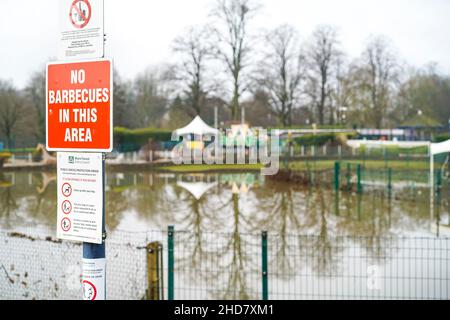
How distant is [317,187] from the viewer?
1780 cm

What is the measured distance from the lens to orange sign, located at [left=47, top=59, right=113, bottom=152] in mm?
2965

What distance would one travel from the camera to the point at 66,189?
123 inches

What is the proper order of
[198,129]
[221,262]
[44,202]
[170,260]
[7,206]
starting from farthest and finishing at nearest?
1. [198,129]
2. [44,202]
3. [7,206]
4. [221,262]
5. [170,260]

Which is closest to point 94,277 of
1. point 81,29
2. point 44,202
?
point 81,29

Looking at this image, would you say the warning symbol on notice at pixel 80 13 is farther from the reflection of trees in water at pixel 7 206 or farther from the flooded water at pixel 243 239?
the reflection of trees in water at pixel 7 206

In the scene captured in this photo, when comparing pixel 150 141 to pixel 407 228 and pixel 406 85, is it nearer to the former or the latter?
pixel 406 85

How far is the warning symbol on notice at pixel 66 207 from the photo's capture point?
10.3 ft

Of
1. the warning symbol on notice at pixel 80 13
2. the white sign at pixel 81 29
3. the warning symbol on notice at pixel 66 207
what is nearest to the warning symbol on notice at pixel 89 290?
the warning symbol on notice at pixel 66 207

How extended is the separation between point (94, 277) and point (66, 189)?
0.50 m

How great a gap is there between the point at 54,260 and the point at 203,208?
753 cm

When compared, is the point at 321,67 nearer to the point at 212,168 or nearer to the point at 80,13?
the point at 212,168

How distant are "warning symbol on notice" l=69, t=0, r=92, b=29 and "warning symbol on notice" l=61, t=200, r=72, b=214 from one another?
0.95m

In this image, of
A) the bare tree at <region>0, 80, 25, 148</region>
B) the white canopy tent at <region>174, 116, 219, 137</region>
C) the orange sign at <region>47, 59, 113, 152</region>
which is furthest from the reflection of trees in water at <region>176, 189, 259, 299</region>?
the bare tree at <region>0, 80, 25, 148</region>
